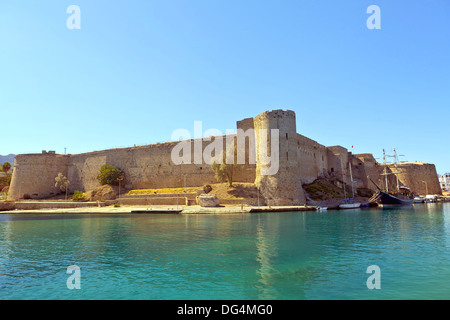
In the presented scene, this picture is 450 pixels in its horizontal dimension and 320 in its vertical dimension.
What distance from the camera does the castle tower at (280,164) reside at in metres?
Answer: 34.9

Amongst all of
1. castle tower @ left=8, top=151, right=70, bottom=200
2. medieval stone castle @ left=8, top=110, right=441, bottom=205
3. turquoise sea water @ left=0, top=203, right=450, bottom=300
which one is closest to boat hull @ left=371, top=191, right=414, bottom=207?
A: medieval stone castle @ left=8, top=110, right=441, bottom=205

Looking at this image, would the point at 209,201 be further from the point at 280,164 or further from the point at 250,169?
the point at 280,164

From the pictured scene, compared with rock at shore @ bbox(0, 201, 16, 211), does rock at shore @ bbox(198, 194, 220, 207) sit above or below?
above

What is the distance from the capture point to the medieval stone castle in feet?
118

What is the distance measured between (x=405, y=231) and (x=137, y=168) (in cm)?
4175

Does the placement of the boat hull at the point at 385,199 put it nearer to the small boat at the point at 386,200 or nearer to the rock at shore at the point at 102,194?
the small boat at the point at 386,200

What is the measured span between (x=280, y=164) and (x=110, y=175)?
96.8ft

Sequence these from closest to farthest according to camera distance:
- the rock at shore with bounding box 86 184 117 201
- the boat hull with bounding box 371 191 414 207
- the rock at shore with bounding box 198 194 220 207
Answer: the rock at shore with bounding box 198 194 220 207
the boat hull with bounding box 371 191 414 207
the rock at shore with bounding box 86 184 117 201

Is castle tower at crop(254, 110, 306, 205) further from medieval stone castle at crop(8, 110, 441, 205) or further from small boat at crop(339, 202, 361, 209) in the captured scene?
small boat at crop(339, 202, 361, 209)

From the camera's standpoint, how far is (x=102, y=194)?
44594 millimetres

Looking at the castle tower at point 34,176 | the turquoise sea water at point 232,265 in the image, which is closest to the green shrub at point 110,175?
the castle tower at point 34,176

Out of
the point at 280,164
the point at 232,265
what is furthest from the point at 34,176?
the point at 232,265

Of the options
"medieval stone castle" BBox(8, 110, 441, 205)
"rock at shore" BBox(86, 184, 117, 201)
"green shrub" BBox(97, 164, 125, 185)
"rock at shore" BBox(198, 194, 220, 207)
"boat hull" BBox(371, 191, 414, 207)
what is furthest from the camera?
"green shrub" BBox(97, 164, 125, 185)
